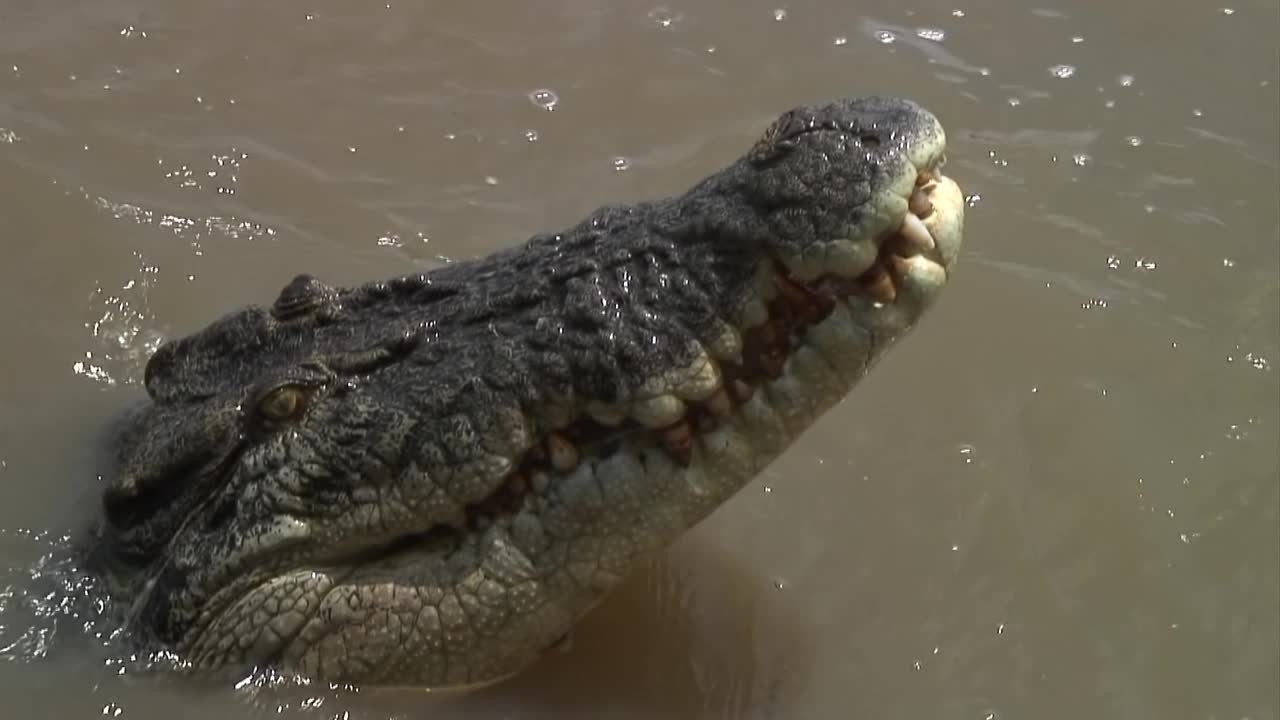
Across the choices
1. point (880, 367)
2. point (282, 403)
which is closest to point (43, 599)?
point (282, 403)

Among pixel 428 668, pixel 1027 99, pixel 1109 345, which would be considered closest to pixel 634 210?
pixel 428 668

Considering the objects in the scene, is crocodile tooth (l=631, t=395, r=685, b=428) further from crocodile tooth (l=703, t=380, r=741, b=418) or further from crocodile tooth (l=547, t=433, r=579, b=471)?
crocodile tooth (l=547, t=433, r=579, b=471)

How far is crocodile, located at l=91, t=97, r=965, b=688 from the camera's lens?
7.20ft

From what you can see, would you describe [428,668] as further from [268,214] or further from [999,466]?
[268,214]

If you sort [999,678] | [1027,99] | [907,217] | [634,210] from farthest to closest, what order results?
[1027,99], [999,678], [634,210], [907,217]

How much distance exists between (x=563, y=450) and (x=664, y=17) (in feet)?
11.0

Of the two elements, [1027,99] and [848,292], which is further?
[1027,99]

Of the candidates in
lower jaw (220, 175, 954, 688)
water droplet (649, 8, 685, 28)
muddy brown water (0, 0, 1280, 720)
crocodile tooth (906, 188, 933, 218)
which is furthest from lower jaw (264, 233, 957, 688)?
water droplet (649, 8, 685, 28)

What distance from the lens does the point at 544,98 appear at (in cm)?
496

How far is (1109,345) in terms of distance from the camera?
3.81m

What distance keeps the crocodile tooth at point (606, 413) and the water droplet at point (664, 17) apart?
3.31m

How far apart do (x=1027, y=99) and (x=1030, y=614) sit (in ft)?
7.82

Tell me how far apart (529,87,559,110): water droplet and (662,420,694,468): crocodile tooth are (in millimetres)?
2866

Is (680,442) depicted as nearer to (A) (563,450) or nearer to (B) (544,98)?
(A) (563,450)
